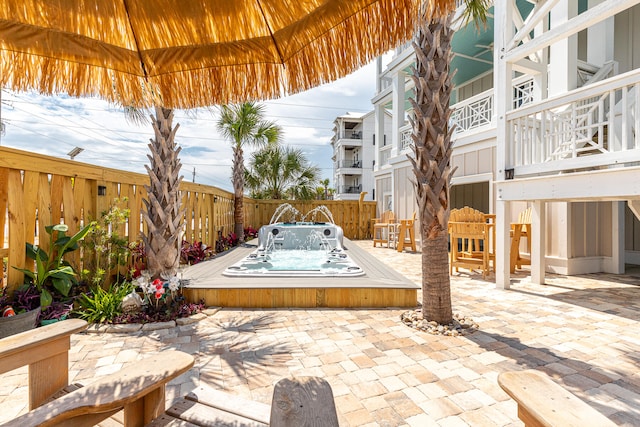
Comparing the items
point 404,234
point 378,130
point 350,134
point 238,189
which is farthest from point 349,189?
point 238,189

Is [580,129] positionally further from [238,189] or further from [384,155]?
[384,155]

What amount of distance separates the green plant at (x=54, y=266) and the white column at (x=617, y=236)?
346 inches

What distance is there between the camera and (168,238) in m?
3.97

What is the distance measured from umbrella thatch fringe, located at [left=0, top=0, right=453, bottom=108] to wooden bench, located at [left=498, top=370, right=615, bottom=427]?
1534mm

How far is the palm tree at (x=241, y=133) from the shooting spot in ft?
29.2

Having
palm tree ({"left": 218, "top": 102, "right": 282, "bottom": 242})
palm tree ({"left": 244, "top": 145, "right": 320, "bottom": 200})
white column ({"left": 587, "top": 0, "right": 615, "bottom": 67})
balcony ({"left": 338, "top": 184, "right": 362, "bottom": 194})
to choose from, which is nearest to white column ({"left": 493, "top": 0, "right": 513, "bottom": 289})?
white column ({"left": 587, "top": 0, "right": 615, "bottom": 67})

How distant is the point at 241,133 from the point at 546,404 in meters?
9.33

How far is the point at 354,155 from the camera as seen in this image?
3073 centimetres

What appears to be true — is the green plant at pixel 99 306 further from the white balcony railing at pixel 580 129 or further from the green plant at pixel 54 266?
the white balcony railing at pixel 580 129

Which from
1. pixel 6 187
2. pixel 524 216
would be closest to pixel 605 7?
pixel 524 216

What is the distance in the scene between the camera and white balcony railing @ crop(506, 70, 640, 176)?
12.7 ft

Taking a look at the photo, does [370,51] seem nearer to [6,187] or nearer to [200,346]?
[200,346]

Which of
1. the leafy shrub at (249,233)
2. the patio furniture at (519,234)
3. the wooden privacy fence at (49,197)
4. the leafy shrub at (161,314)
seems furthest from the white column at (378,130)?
the leafy shrub at (161,314)

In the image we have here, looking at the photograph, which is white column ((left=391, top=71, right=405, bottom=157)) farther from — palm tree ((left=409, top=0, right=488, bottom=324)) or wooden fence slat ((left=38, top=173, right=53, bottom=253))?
wooden fence slat ((left=38, top=173, right=53, bottom=253))
